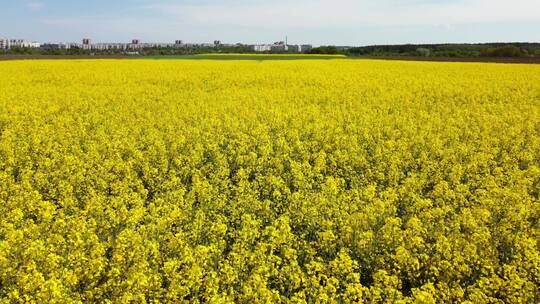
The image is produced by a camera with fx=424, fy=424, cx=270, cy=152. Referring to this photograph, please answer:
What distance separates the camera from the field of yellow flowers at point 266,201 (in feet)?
14.5

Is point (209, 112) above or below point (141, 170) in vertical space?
above

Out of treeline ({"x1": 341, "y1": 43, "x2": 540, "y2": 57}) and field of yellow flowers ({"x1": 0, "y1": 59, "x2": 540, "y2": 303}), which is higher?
treeline ({"x1": 341, "y1": 43, "x2": 540, "y2": 57})

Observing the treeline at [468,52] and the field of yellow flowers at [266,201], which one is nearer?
the field of yellow flowers at [266,201]

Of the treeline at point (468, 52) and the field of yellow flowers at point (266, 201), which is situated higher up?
the treeline at point (468, 52)

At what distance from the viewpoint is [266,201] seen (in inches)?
253

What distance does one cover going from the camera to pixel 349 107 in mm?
15109

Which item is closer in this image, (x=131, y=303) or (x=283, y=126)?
(x=131, y=303)

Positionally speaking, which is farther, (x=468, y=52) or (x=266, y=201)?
(x=468, y=52)

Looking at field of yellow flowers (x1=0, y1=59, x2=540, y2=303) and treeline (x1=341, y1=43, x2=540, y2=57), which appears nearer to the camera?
field of yellow flowers (x1=0, y1=59, x2=540, y2=303)

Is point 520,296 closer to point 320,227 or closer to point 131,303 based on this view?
point 320,227

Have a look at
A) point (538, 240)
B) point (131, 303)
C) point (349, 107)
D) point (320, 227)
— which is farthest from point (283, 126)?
point (131, 303)

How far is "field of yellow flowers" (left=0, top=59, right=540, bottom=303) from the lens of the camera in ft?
14.5

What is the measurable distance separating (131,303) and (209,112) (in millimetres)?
9569

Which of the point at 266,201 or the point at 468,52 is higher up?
the point at 468,52
